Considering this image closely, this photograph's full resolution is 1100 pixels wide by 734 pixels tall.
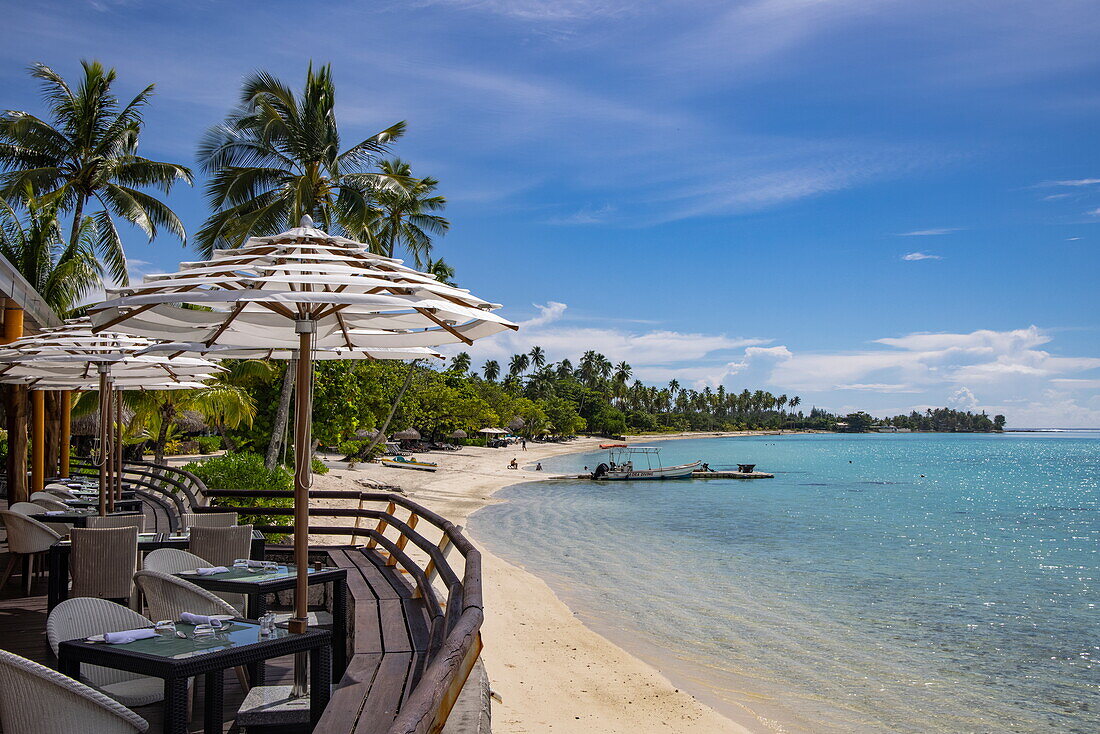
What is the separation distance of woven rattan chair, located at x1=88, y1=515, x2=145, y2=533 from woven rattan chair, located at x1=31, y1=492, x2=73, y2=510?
2.16 m

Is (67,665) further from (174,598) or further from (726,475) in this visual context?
(726,475)

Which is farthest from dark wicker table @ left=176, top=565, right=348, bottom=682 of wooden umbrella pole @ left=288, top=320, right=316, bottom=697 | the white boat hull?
the white boat hull

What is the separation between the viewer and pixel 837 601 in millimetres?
17625

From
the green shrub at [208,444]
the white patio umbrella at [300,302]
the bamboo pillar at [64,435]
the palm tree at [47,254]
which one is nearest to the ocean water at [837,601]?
the white patio umbrella at [300,302]

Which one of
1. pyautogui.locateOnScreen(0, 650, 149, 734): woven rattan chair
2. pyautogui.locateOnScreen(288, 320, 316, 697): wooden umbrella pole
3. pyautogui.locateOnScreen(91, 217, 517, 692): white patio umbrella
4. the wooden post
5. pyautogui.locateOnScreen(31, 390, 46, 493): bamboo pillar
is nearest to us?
pyautogui.locateOnScreen(0, 650, 149, 734): woven rattan chair

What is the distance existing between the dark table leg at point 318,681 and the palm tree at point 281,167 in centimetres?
1787

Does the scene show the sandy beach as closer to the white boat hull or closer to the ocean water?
the ocean water

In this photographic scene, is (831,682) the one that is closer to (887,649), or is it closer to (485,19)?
(887,649)

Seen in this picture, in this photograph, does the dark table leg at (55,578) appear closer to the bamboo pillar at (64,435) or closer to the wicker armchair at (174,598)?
the wicker armchair at (174,598)

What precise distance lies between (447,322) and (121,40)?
1603cm

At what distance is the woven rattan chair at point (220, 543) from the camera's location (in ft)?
21.4

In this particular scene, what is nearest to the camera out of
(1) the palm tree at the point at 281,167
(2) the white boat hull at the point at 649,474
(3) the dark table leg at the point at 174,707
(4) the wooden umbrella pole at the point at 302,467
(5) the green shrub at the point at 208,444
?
(3) the dark table leg at the point at 174,707

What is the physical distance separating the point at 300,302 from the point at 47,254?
1660cm

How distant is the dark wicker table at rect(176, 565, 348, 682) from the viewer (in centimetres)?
489
